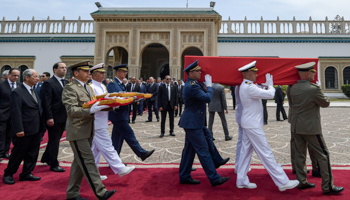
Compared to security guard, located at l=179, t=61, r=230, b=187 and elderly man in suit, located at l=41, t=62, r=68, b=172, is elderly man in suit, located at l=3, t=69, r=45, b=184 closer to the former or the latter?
elderly man in suit, located at l=41, t=62, r=68, b=172

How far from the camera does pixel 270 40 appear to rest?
2022 cm

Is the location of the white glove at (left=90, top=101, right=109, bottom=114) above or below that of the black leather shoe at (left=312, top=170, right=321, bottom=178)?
above

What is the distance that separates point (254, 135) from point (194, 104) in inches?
33.3

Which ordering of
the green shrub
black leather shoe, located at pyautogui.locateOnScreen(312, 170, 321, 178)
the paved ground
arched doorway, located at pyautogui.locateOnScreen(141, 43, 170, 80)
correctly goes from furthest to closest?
1. arched doorway, located at pyautogui.locateOnScreen(141, 43, 170, 80)
2. the green shrub
3. the paved ground
4. black leather shoe, located at pyautogui.locateOnScreen(312, 170, 321, 178)

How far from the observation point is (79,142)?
8.25 ft

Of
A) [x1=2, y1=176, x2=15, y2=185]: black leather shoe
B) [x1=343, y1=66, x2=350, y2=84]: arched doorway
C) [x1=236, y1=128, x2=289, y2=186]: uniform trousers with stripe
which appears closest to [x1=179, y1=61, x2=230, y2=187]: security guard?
[x1=236, y1=128, x2=289, y2=186]: uniform trousers with stripe

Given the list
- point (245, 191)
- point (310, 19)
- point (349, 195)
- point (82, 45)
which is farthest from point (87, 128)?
point (310, 19)

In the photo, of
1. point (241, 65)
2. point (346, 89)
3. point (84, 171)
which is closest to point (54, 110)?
point (84, 171)

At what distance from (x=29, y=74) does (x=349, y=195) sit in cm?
436

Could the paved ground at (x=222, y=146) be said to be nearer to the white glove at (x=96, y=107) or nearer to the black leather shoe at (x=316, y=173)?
the black leather shoe at (x=316, y=173)

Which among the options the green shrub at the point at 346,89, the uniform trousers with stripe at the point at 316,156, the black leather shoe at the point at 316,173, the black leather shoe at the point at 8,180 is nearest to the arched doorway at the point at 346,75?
the green shrub at the point at 346,89

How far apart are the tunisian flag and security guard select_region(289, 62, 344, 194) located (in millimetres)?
281

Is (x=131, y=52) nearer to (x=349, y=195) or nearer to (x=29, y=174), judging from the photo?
(x=29, y=174)

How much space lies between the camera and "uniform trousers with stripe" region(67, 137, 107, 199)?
8.05ft
